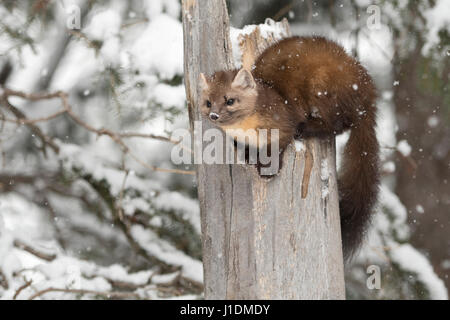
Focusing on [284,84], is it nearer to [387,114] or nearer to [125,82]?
[125,82]

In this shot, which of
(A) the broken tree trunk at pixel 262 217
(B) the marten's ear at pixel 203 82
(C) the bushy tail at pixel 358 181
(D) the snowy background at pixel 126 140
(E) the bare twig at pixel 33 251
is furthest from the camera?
(E) the bare twig at pixel 33 251

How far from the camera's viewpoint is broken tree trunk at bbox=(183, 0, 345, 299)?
100 inches

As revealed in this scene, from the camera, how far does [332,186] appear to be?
282cm

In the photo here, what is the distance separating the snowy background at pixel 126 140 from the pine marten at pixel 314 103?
3.28ft

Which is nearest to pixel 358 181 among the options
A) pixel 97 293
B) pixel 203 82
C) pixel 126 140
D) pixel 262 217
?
pixel 262 217

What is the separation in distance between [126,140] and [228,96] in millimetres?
1947

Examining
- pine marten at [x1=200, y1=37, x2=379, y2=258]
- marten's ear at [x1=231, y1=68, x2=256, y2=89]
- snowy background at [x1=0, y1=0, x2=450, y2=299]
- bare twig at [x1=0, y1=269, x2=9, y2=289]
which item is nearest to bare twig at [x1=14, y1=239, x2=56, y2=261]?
snowy background at [x1=0, y1=0, x2=450, y2=299]

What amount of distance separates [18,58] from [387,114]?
287cm

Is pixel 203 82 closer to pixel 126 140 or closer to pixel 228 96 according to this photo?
pixel 228 96

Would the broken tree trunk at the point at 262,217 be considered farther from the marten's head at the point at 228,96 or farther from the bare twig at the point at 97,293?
the bare twig at the point at 97,293

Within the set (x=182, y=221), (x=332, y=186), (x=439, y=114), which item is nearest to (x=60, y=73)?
(x=182, y=221)

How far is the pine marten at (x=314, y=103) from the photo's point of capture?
2625 millimetres

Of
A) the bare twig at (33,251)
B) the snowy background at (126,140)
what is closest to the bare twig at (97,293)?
the snowy background at (126,140)

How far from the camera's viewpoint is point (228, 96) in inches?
102
